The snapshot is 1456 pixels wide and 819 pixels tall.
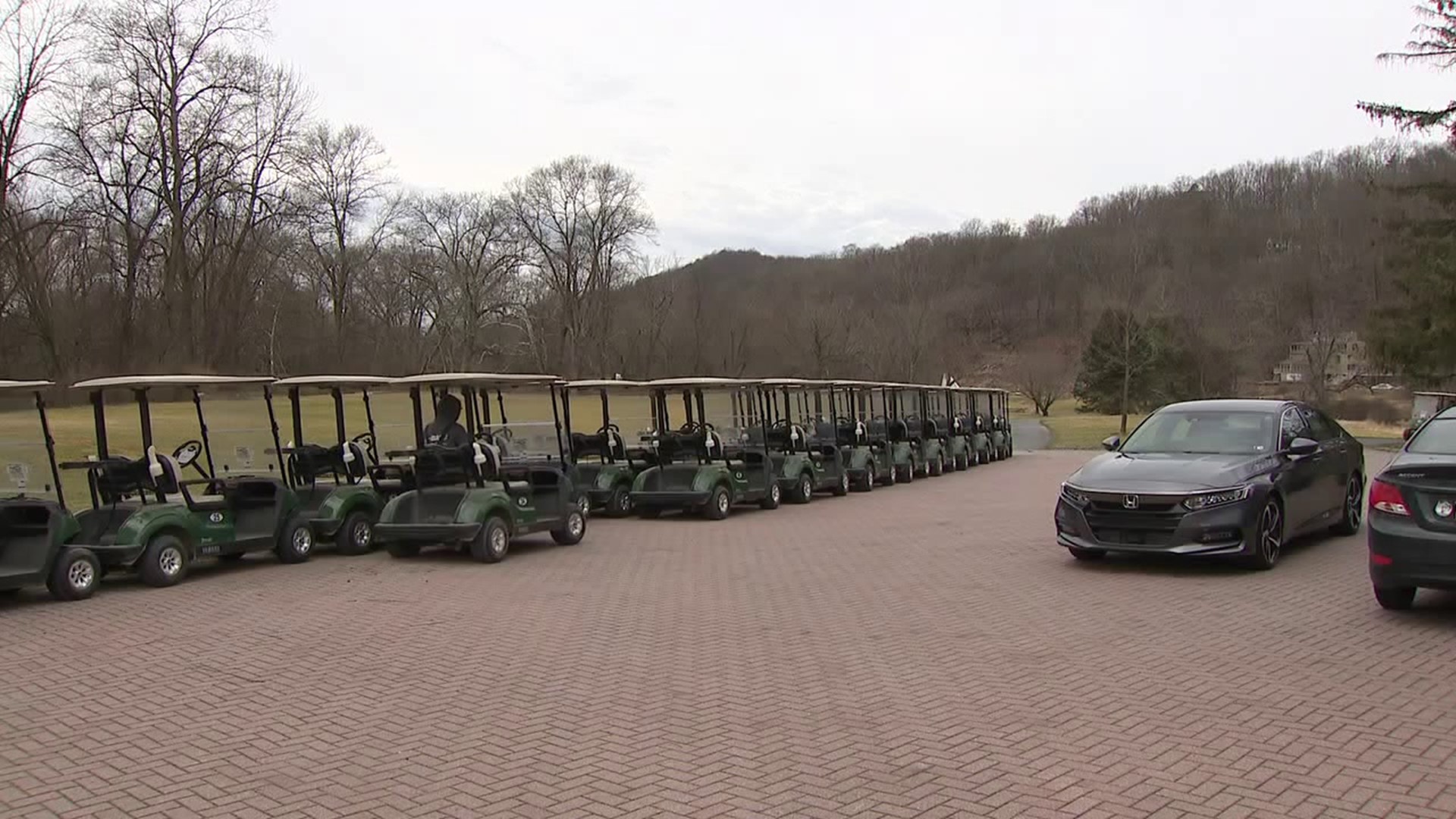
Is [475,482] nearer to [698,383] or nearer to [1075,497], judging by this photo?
[698,383]

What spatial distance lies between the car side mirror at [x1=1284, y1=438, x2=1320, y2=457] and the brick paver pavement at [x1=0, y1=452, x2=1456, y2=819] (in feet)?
3.49

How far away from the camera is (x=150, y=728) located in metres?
5.54

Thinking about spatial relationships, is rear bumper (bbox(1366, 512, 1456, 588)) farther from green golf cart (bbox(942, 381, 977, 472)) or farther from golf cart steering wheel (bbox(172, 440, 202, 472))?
green golf cart (bbox(942, 381, 977, 472))

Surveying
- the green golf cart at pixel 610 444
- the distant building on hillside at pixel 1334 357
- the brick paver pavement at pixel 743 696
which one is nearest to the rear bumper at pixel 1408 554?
the brick paver pavement at pixel 743 696

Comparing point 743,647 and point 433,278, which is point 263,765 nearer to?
point 743,647

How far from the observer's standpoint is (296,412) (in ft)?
42.5

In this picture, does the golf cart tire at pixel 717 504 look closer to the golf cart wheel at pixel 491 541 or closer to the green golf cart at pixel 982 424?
the golf cart wheel at pixel 491 541

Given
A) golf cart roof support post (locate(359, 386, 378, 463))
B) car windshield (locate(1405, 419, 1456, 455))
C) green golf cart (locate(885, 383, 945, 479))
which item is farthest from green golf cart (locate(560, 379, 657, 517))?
car windshield (locate(1405, 419, 1456, 455))

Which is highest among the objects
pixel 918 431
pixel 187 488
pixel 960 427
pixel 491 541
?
pixel 187 488

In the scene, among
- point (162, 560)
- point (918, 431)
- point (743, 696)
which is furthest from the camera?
point (918, 431)

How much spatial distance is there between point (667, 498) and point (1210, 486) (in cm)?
845

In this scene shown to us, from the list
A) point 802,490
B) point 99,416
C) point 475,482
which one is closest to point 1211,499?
point 475,482

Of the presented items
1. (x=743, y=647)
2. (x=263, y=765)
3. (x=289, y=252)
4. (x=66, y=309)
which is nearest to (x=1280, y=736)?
(x=743, y=647)

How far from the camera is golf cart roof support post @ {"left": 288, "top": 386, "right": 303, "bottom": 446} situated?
12.8m
